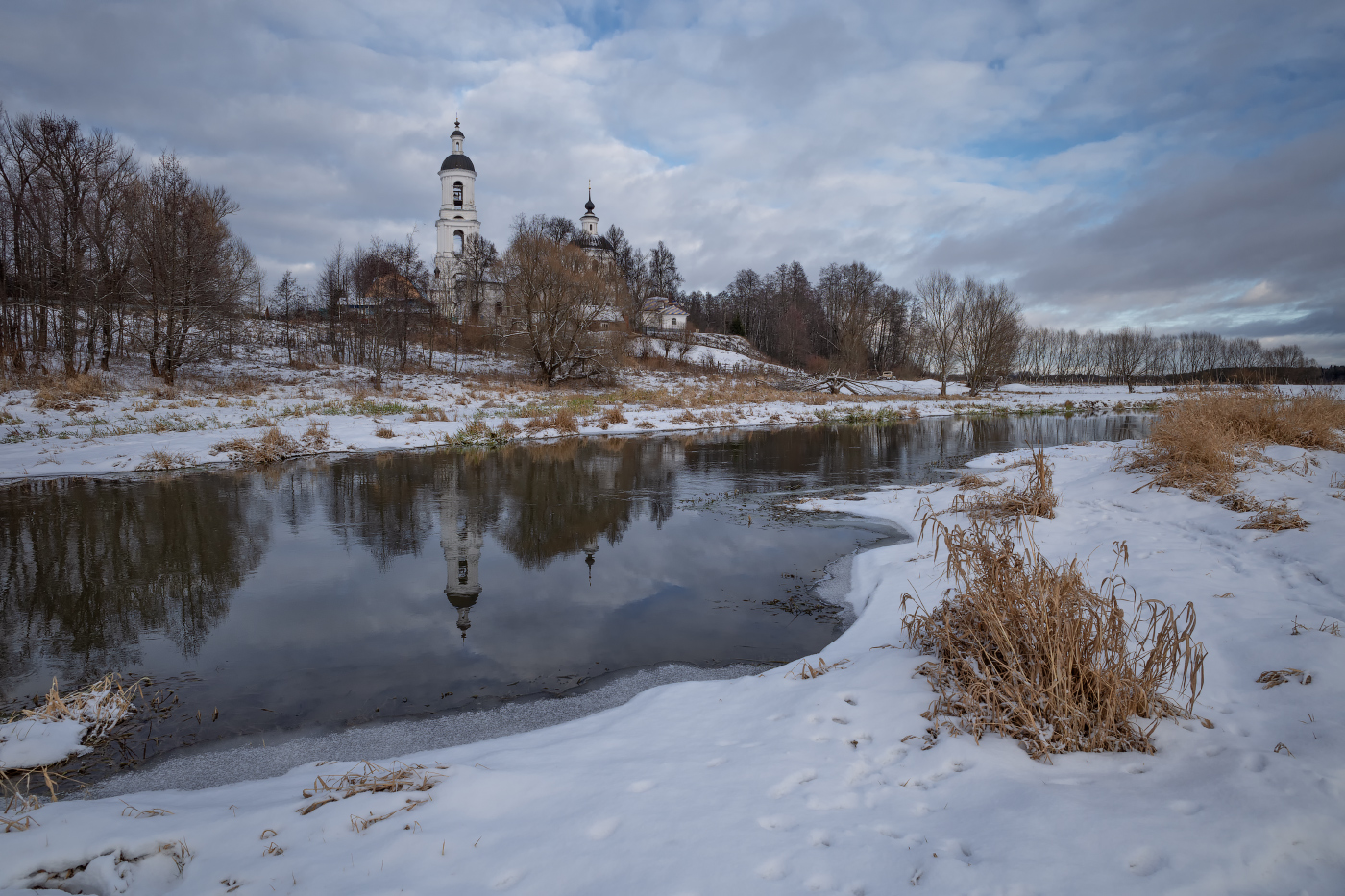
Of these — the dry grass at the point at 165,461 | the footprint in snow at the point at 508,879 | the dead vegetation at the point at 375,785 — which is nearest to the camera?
→ the footprint in snow at the point at 508,879

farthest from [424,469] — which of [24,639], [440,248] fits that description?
[440,248]

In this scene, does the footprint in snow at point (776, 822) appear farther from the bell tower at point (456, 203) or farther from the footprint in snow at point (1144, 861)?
the bell tower at point (456, 203)

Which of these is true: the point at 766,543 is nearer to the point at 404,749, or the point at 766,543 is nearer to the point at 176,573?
the point at 404,749

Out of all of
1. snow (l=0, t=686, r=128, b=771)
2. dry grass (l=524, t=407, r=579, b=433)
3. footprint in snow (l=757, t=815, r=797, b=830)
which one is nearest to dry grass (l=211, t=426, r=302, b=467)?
dry grass (l=524, t=407, r=579, b=433)

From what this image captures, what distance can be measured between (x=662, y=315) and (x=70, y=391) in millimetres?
53815

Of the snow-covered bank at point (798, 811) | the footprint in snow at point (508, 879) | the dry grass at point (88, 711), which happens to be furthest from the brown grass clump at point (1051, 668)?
the dry grass at point (88, 711)

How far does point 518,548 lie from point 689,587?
2.40 m

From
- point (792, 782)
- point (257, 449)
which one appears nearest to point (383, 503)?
point (257, 449)

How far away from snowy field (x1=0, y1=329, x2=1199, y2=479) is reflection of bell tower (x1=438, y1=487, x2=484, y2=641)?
7356 millimetres

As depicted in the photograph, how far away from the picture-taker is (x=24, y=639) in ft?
15.4

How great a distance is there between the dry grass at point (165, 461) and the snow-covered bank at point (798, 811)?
12229mm

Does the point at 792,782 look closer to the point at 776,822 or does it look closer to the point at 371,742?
the point at 776,822

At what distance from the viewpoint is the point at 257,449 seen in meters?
13.2

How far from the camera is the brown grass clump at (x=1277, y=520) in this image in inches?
217
